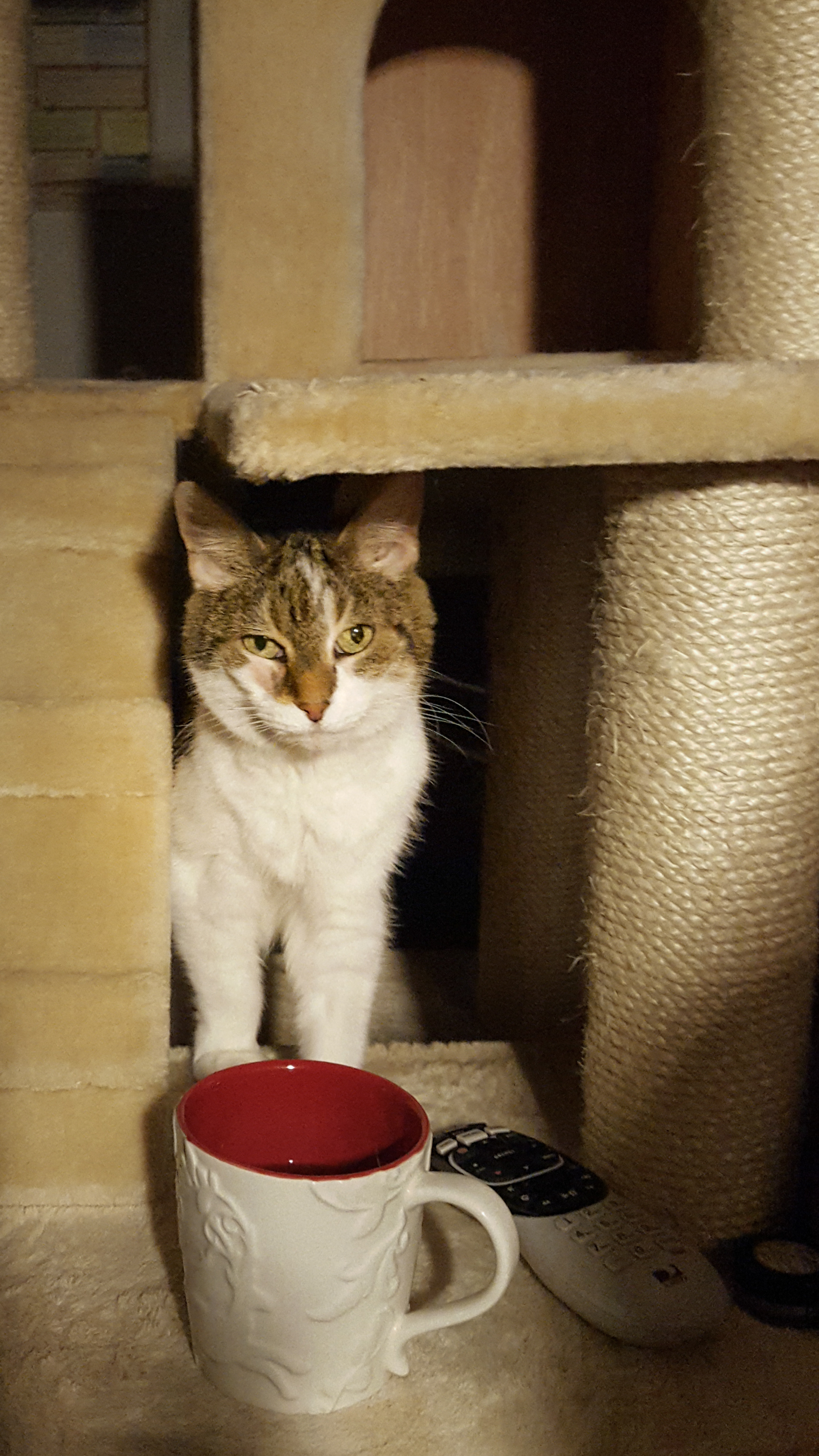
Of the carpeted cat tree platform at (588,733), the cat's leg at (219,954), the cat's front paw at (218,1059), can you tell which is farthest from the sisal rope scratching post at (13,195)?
the cat's front paw at (218,1059)

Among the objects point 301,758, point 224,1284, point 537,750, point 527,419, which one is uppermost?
point 527,419

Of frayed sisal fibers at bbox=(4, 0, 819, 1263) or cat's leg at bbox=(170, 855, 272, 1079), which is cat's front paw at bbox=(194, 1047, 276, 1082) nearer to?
cat's leg at bbox=(170, 855, 272, 1079)

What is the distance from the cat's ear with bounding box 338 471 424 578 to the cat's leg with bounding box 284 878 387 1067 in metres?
0.32

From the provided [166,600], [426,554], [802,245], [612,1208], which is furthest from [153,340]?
[612,1208]

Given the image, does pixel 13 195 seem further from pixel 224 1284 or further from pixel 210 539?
pixel 224 1284

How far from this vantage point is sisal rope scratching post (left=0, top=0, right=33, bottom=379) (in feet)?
3.72

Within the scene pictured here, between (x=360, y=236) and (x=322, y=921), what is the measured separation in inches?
26.8

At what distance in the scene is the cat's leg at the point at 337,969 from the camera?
1.14 metres

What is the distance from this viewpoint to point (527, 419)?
0.80 m

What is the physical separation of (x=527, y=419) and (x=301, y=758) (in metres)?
0.40

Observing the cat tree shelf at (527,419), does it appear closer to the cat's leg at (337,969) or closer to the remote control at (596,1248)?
the cat's leg at (337,969)

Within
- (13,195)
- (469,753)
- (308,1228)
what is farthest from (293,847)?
(469,753)

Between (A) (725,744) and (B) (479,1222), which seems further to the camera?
(A) (725,744)

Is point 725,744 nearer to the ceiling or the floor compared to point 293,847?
nearer to the ceiling
